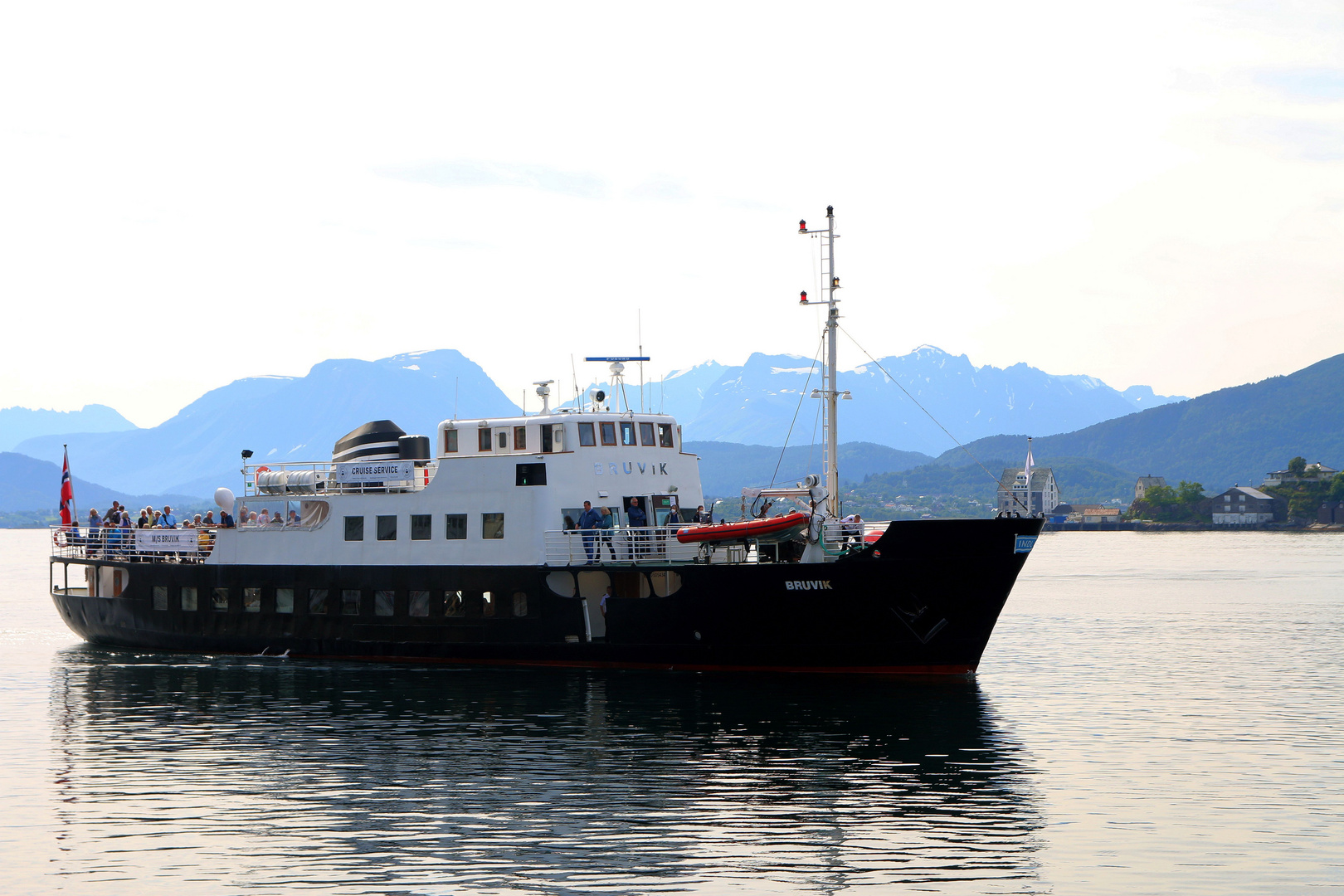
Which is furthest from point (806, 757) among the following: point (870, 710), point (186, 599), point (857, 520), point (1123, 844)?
point (186, 599)

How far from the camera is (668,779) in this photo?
22.5 metres

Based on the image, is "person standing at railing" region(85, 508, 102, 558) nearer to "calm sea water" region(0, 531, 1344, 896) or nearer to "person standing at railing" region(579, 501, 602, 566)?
"calm sea water" region(0, 531, 1344, 896)

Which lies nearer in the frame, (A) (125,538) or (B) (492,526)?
(B) (492,526)

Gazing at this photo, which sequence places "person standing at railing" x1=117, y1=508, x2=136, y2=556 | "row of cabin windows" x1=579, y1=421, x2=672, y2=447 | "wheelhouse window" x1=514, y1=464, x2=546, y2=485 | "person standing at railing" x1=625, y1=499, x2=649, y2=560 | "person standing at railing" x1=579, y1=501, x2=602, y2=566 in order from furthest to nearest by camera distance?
"person standing at railing" x1=117, y1=508, x2=136, y2=556 < "row of cabin windows" x1=579, y1=421, x2=672, y2=447 < "wheelhouse window" x1=514, y1=464, x2=546, y2=485 < "person standing at railing" x1=579, y1=501, x2=602, y2=566 < "person standing at railing" x1=625, y1=499, x2=649, y2=560

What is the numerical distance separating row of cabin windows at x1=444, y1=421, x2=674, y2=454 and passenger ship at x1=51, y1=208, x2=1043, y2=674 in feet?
0.19

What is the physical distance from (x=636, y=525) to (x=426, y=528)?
674 cm

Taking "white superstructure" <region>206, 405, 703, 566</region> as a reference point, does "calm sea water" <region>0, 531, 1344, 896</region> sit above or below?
below

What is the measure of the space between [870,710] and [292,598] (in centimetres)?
1986

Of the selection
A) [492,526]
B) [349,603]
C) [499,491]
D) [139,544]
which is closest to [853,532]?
[499,491]

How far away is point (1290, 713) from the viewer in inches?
1182

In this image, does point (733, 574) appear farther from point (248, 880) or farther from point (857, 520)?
point (248, 880)

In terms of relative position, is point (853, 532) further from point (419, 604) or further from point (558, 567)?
point (419, 604)

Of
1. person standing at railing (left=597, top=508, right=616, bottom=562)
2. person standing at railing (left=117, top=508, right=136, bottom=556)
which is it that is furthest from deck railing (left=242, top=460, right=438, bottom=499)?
person standing at railing (left=597, top=508, right=616, bottom=562)

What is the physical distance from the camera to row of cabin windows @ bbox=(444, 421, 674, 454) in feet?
115
